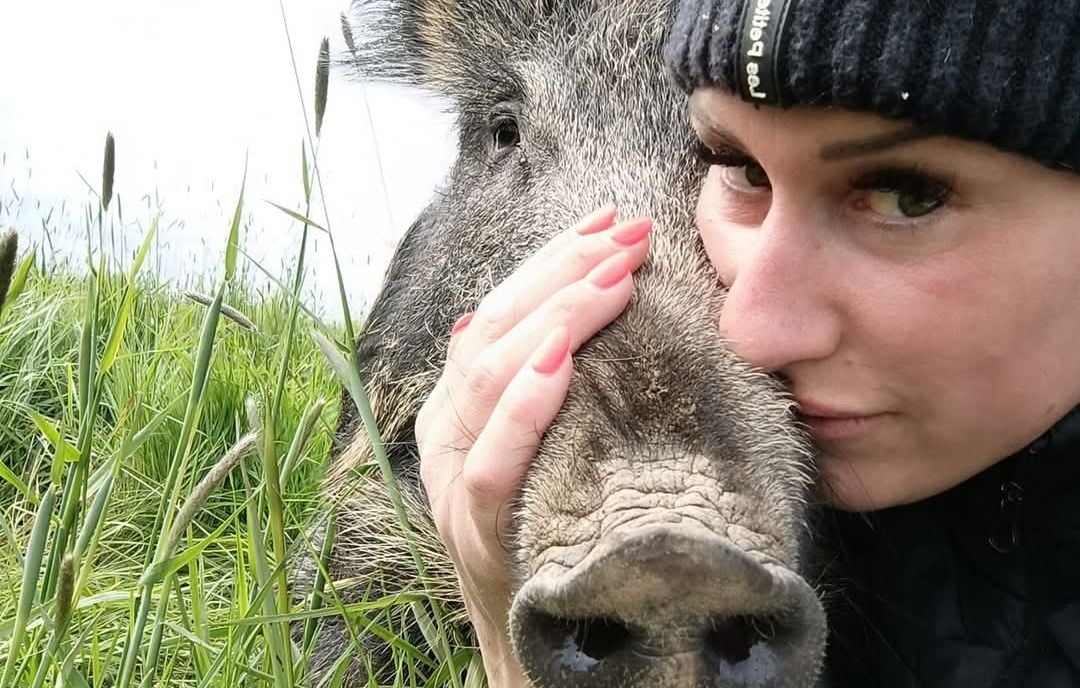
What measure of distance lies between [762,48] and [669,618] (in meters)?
0.71

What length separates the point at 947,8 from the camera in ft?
4.86

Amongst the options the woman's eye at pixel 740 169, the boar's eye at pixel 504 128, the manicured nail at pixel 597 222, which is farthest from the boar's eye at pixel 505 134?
the woman's eye at pixel 740 169

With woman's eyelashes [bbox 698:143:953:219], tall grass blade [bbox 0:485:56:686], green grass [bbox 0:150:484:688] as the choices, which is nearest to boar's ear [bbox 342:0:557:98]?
green grass [bbox 0:150:484:688]

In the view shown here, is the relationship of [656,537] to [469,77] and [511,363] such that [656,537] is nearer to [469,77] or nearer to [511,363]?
[511,363]

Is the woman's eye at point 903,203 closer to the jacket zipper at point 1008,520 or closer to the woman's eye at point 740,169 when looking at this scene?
the woman's eye at point 740,169

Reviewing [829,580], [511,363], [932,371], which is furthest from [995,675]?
[511,363]

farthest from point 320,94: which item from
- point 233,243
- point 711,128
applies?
point 711,128

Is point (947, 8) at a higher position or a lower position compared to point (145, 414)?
higher

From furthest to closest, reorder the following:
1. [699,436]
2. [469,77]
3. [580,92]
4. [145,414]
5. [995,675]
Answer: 1. [145,414]
2. [469,77]
3. [580,92]
4. [995,675]
5. [699,436]

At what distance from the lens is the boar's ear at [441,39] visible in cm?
278

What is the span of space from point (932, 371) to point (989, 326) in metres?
0.09

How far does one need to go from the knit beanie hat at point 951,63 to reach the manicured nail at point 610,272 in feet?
1.12

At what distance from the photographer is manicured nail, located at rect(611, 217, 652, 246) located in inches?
70.6

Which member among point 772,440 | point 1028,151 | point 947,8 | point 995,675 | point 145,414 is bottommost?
point 145,414
